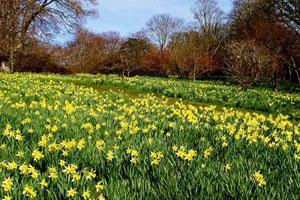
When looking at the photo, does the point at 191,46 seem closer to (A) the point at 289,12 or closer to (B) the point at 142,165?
(A) the point at 289,12

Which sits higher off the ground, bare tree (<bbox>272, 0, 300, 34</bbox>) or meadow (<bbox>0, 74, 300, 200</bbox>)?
bare tree (<bbox>272, 0, 300, 34</bbox>)

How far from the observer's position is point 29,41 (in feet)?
112

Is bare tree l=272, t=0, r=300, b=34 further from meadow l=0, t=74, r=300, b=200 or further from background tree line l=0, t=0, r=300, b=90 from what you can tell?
meadow l=0, t=74, r=300, b=200

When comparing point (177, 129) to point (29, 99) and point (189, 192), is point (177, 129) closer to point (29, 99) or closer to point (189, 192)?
point (189, 192)

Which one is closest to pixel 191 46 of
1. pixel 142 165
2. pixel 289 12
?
pixel 289 12

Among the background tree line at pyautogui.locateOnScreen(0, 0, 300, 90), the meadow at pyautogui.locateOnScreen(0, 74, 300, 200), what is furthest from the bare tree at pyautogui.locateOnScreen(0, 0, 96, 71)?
the meadow at pyautogui.locateOnScreen(0, 74, 300, 200)

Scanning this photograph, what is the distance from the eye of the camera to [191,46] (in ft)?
147

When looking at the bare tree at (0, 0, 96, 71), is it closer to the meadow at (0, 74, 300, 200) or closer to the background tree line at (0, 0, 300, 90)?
the background tree line at (0, 0, 300, 90)

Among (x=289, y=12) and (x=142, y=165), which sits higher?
(x=289, y=12)

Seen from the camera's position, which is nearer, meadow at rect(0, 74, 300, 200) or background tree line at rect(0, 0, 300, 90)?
meadow at rect(0, 74, 300, 200)

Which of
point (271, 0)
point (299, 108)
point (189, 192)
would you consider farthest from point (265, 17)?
point (189, 192)


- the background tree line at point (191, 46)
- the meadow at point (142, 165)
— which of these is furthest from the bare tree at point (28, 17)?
the meadow at point (142, 165)

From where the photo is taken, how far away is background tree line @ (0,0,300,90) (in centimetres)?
2855

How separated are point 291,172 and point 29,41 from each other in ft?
107
